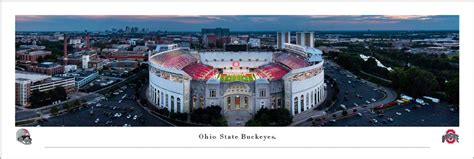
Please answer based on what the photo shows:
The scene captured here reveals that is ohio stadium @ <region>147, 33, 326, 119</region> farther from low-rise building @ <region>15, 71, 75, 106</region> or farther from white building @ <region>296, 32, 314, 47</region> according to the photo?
white building @ <region>296, 32, 314, 47</region>

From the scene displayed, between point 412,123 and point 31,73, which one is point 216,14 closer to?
point 412,123

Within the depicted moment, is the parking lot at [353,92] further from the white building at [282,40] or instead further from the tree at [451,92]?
the white building at [282,40]

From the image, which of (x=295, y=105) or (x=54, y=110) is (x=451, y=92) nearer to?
(x=295, y=105)

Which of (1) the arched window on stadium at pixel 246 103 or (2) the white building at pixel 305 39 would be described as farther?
(2) the white building at pixel 305 39

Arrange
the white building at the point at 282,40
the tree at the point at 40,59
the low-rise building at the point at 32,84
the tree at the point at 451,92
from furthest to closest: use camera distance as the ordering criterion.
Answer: the white building at the point at 282,40, the tree at the point at 40,59, the tree at the point at 451,92, the low-rise building at the point at 32,84

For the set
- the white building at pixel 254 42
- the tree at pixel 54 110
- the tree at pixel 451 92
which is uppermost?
the white building at pixel 254 42

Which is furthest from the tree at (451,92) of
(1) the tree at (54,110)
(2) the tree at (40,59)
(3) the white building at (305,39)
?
(2) the tree at (40,59)
